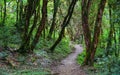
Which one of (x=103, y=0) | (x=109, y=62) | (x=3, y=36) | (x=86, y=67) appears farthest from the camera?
(x=3, y=36)

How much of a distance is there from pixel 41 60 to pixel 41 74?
5084 mm

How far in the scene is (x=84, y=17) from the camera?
17156 millimetres

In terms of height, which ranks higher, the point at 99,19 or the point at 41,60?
the point at 99,19

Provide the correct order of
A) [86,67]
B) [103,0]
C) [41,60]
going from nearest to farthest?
[103,0] → [86,67] → [41,60]

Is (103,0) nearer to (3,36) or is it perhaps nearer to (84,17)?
(84,17)

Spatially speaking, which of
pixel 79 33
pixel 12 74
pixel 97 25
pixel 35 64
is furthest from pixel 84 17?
pixel 79 33

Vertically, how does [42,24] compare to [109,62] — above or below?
above

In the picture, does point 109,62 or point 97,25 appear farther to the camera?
point 97,25

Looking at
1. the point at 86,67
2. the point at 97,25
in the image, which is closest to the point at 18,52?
the point at 86,67

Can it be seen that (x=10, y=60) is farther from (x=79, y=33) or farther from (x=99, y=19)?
(x=79, y=33)

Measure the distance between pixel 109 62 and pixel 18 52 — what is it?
8.53m

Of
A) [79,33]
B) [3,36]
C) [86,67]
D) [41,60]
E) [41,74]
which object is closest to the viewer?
[41,74]

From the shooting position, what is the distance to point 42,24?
18.9 metres

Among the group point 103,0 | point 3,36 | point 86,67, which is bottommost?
point 86,67
